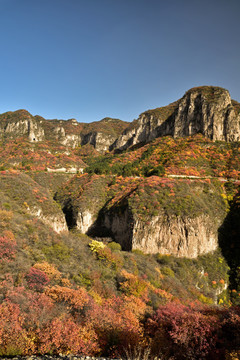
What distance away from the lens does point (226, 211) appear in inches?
1588

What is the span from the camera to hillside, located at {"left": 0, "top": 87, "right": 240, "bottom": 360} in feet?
32.0

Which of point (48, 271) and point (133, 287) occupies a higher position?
point (48, 271)

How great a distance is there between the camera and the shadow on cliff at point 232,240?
3353 cm

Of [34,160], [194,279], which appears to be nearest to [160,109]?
[34,160]

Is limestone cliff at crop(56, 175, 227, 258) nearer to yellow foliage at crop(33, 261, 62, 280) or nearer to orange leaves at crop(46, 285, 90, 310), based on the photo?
yellow foliage at crop(33, 261, 62, 280)

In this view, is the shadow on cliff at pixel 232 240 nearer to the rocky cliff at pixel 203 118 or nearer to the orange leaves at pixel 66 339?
the orange leaves at pixel 66 339

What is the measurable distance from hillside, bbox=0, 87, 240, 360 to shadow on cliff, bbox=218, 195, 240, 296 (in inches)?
→ 8.2

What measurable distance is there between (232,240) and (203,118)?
2422 inches

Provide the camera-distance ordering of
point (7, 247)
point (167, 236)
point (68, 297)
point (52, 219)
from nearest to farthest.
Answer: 1. point (68, 297)
2. point (7, 247)
3. point (52, 219)
4. point (167, 236)

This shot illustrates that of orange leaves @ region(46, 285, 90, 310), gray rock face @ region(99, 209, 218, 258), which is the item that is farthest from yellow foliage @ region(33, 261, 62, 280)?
gray rock face @ region(99, 209, 218, 258)

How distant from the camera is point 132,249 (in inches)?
1315

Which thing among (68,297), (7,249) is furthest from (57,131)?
(68,297)

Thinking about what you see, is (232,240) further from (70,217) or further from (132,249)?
(70,217)

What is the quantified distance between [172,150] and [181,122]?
86.6ft
